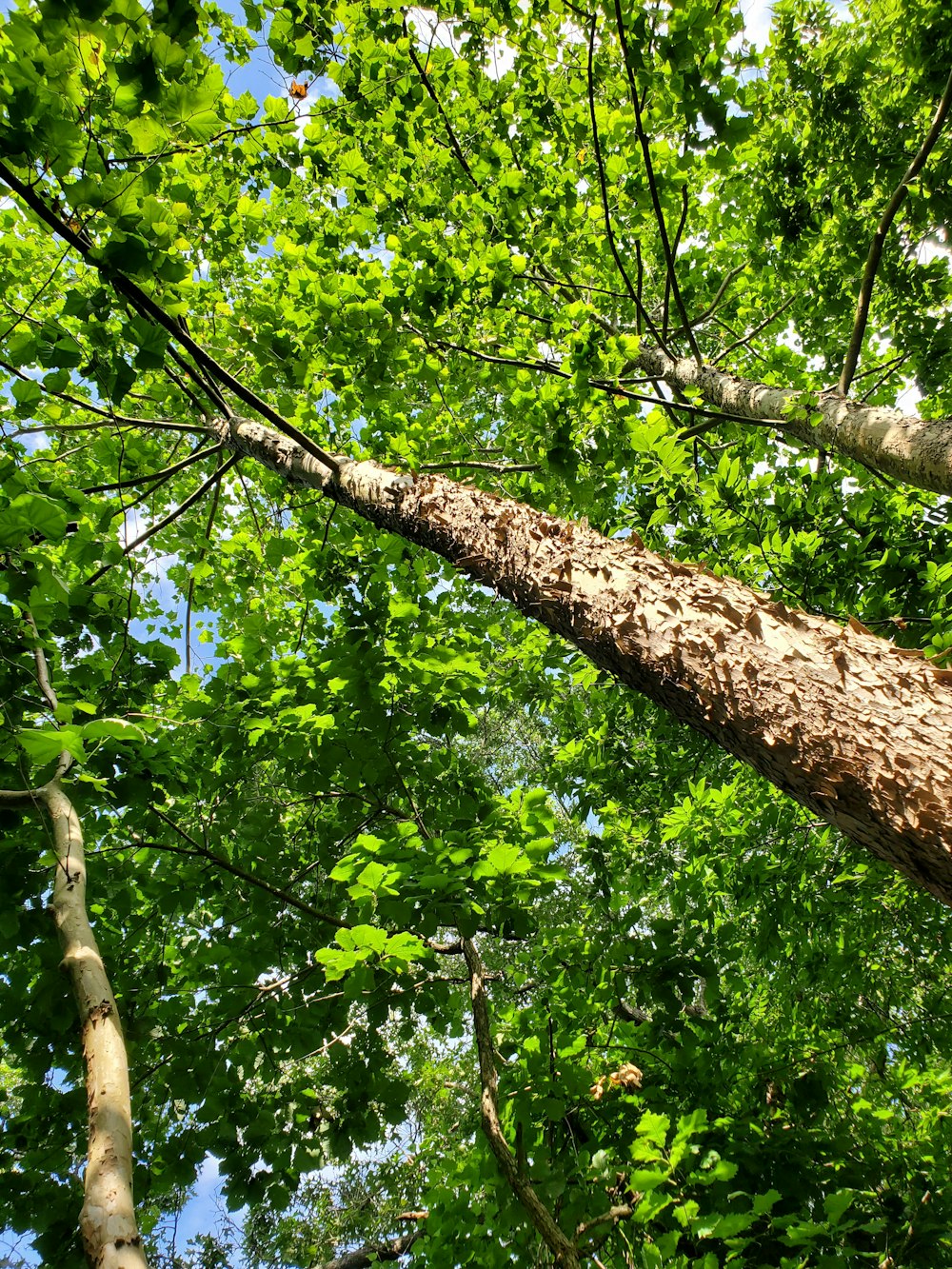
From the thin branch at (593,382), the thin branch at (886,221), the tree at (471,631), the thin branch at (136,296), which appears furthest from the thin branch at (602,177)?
the thin branch at (136,296)

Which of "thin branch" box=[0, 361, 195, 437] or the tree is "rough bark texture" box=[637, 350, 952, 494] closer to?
the tree

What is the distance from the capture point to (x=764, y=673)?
130cm

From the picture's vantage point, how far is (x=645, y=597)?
160cm

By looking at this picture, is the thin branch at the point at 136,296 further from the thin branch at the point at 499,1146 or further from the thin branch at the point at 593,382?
the thin branch at the point at 499,1146

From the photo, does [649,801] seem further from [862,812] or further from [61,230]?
[61,230]

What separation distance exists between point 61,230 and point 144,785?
201cm

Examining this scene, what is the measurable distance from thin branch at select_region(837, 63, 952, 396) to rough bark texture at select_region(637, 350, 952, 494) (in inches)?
9.6

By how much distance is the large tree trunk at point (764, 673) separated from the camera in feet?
3.44

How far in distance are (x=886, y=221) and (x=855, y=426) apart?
1060 mm

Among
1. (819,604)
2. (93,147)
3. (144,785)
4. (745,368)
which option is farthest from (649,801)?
(93,147)

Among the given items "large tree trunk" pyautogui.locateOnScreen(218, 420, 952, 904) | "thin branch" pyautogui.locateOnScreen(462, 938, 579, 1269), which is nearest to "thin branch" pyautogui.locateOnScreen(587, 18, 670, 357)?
"large tree trunk" pyautogui.locateOnScreen(218, 420, 952, 904)

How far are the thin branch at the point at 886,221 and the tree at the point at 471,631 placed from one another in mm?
31

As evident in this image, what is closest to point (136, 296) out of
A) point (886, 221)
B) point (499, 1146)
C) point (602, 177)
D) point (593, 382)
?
point (602, 177)

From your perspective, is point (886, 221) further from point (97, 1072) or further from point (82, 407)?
point (97, 1072)
